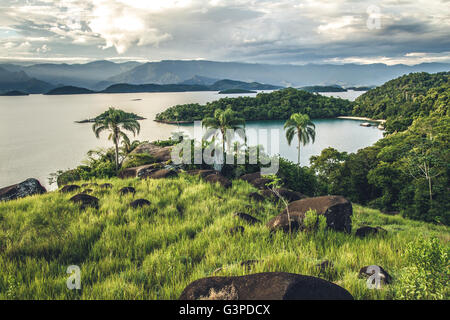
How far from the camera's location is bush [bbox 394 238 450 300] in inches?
147

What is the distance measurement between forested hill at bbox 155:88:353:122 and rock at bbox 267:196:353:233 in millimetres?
144571

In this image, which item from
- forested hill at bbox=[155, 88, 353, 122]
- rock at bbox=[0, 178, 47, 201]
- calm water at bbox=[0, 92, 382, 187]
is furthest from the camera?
forested hill at bbox=[155, 88, 353, 122]

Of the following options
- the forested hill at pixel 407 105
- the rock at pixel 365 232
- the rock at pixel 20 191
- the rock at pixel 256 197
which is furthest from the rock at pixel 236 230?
the forested hill at pixel 407 105

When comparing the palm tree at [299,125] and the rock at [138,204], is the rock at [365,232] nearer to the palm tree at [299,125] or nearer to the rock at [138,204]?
the rock at [138,204]

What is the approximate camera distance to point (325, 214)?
8.55 metres

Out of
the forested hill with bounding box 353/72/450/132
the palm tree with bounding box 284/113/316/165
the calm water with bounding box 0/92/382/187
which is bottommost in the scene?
the calm water with bounding box 0/92/382/187

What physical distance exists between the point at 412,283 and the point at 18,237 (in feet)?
26.5

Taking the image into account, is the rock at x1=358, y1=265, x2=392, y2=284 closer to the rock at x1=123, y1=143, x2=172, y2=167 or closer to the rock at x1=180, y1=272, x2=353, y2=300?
the rock at x1=180, y1=272, x2=353, y2=300

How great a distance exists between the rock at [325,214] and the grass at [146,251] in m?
0.65

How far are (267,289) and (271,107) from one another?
561 ft

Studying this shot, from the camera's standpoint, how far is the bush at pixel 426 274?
373 cm

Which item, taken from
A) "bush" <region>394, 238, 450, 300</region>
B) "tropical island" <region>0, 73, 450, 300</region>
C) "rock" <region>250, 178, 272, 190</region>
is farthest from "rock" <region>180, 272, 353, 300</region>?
"rock" <region>250, 178, 272, 190</region>

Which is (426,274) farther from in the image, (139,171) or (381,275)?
(139,171)
